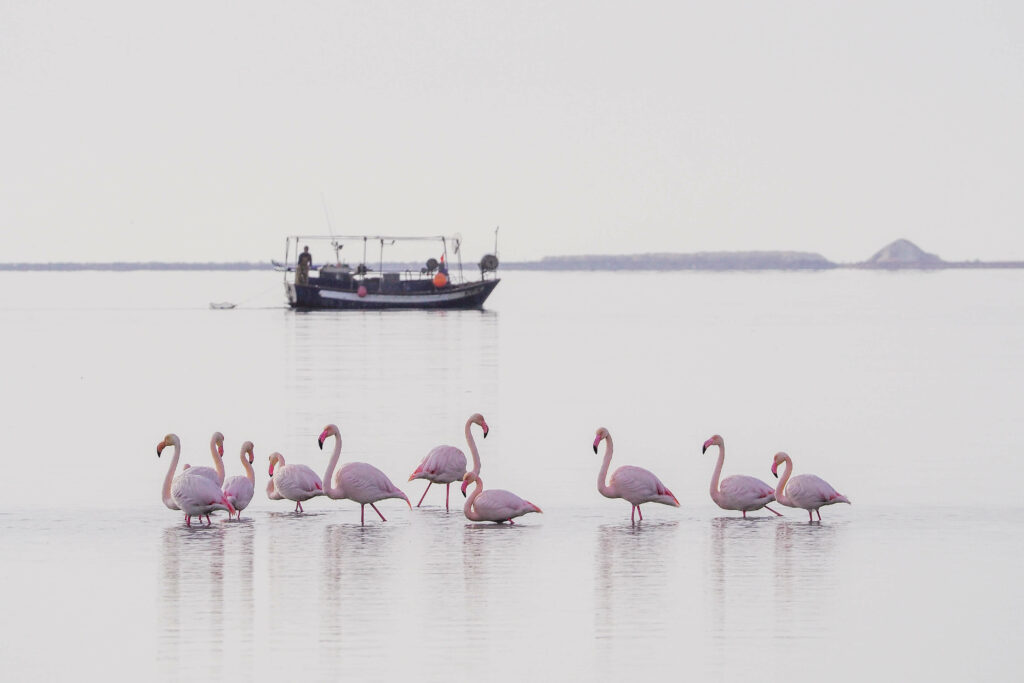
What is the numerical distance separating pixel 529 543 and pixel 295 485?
2824 millimetres

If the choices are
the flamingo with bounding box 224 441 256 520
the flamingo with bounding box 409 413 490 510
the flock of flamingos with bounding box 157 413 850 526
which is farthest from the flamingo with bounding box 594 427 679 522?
the flamingo with bounding box 224 441 256 520

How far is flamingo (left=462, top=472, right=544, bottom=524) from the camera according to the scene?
15.6 metres

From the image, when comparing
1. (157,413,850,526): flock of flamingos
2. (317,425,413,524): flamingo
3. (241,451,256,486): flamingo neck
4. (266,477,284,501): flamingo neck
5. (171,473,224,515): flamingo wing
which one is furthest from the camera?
(241,451,256,486): flamingo neck

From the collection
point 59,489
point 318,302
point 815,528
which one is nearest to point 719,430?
point 815,528

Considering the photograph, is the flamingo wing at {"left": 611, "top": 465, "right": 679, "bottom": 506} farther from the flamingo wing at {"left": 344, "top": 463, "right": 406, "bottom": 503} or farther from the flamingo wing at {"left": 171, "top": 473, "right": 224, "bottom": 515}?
the flamingo wing at {"left": 171, "top": 473, "right": 224, "bottom": 515}

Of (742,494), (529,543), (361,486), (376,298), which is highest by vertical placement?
(376,298)

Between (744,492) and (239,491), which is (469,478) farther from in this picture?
(744,492)

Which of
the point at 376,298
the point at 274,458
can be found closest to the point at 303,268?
the point at 376,298

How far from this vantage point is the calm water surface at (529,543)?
10.9 metres

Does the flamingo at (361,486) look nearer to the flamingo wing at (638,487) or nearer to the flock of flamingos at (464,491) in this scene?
the flock of flamingos at (464,491)

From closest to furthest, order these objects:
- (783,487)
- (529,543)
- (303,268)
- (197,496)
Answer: (529,543)
(197,496)
(783,487)
(303,268)

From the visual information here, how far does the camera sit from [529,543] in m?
14.8

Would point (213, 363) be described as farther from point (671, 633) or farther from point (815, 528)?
point (671, 633)

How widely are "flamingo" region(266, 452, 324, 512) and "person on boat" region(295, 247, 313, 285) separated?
64333mm
